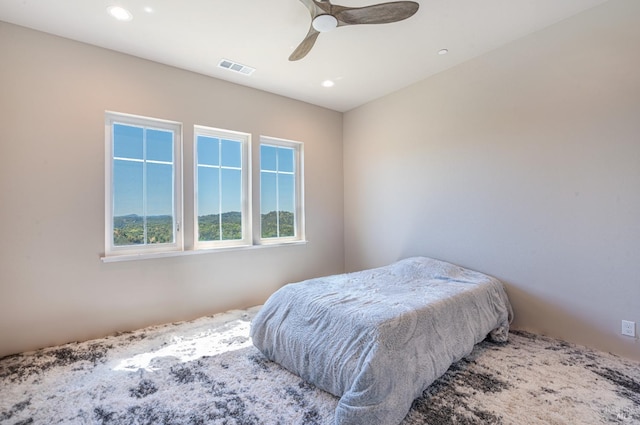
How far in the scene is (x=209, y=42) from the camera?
8.66ft

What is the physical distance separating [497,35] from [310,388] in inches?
126

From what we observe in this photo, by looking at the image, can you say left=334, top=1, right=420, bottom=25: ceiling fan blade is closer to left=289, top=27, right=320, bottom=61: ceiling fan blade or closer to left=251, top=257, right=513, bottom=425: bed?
left=289, top=27, right=320, bottom=61: ceiling fan blade

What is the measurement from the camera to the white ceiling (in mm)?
2205

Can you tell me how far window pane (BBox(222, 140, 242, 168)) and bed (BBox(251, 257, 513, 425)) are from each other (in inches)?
73.3

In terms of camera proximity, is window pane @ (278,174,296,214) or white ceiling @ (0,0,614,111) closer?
white ceiling @ (0,0,614,111)

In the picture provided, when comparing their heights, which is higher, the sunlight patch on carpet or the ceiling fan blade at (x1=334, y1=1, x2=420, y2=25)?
the ceiling fan blade at (x1=334, y1=1, x2=420, y2=25)

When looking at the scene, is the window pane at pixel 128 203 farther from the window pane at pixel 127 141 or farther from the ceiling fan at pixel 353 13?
the ceiling fan at pixel 353 13

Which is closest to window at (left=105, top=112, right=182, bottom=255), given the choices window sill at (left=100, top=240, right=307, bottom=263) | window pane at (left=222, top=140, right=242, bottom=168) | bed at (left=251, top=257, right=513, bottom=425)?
window sill at (left=100, top=240, right=307, bottom=263)

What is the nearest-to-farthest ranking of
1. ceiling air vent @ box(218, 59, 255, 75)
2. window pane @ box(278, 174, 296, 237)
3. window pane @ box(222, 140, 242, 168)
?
ceiling air vent @ box(218, 59, 255, 75)
window pane @ box(222, 140, 242, 168)
window pane @ box(278, 174, 296, 237)

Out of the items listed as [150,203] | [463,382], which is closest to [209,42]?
[150,203]

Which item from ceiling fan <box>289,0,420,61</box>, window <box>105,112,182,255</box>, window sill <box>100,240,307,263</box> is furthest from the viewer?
window <box>105,112,182,255</box>

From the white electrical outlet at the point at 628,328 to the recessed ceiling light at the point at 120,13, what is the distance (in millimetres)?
4353

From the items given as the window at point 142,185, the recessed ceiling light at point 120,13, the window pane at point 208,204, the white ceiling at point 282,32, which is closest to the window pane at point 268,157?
the window pane at point 208,204

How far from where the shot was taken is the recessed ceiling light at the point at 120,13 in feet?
7.20
